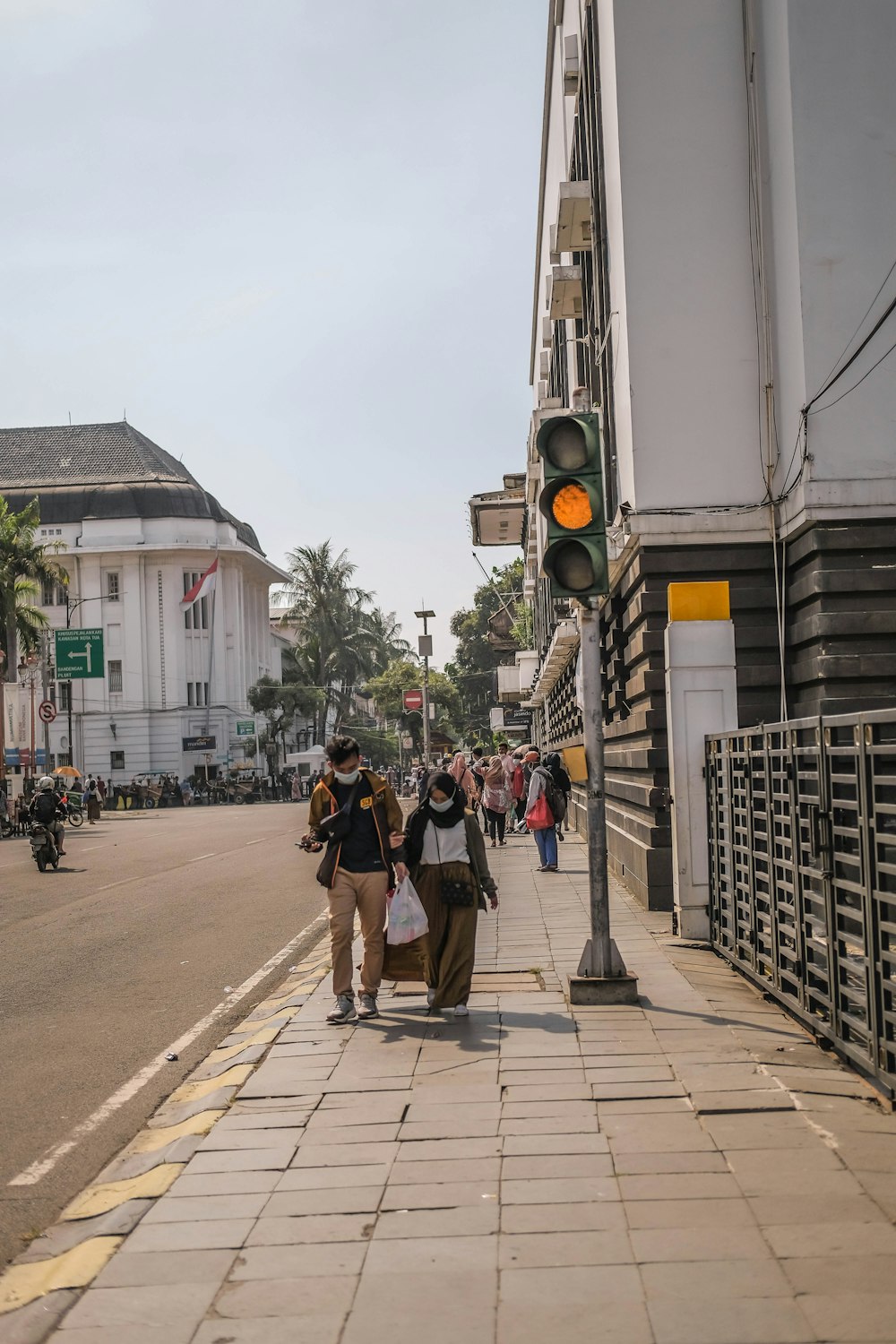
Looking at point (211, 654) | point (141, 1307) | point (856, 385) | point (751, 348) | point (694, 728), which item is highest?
point (211, 654)

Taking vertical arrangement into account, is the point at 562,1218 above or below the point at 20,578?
below

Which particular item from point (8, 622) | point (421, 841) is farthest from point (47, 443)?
point (421, 841)

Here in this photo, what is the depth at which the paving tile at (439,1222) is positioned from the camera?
4.37 meters

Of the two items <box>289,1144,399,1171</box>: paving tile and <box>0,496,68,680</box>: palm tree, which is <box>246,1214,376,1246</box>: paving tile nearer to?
<box>289,1144,399,1171</box>: paving tile

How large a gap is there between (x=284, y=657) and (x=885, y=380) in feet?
259

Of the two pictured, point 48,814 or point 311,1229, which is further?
point 48,814

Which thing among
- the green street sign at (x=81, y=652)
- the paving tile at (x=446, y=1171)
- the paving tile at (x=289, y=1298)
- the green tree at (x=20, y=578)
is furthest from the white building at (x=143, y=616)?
the paving tile at (x=289, y=1298)

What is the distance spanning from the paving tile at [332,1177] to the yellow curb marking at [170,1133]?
35.4 inches

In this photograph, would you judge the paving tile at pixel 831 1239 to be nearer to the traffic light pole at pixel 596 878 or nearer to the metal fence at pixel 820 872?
the metal fence at pixel 820 872

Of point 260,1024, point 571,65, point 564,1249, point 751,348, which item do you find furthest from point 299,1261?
point 571,65

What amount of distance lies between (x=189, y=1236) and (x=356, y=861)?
3853 mm

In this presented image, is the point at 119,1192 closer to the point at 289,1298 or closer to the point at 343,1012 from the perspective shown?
the point at 289,1298

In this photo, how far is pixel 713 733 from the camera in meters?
10.2

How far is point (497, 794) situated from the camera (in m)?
23.8
